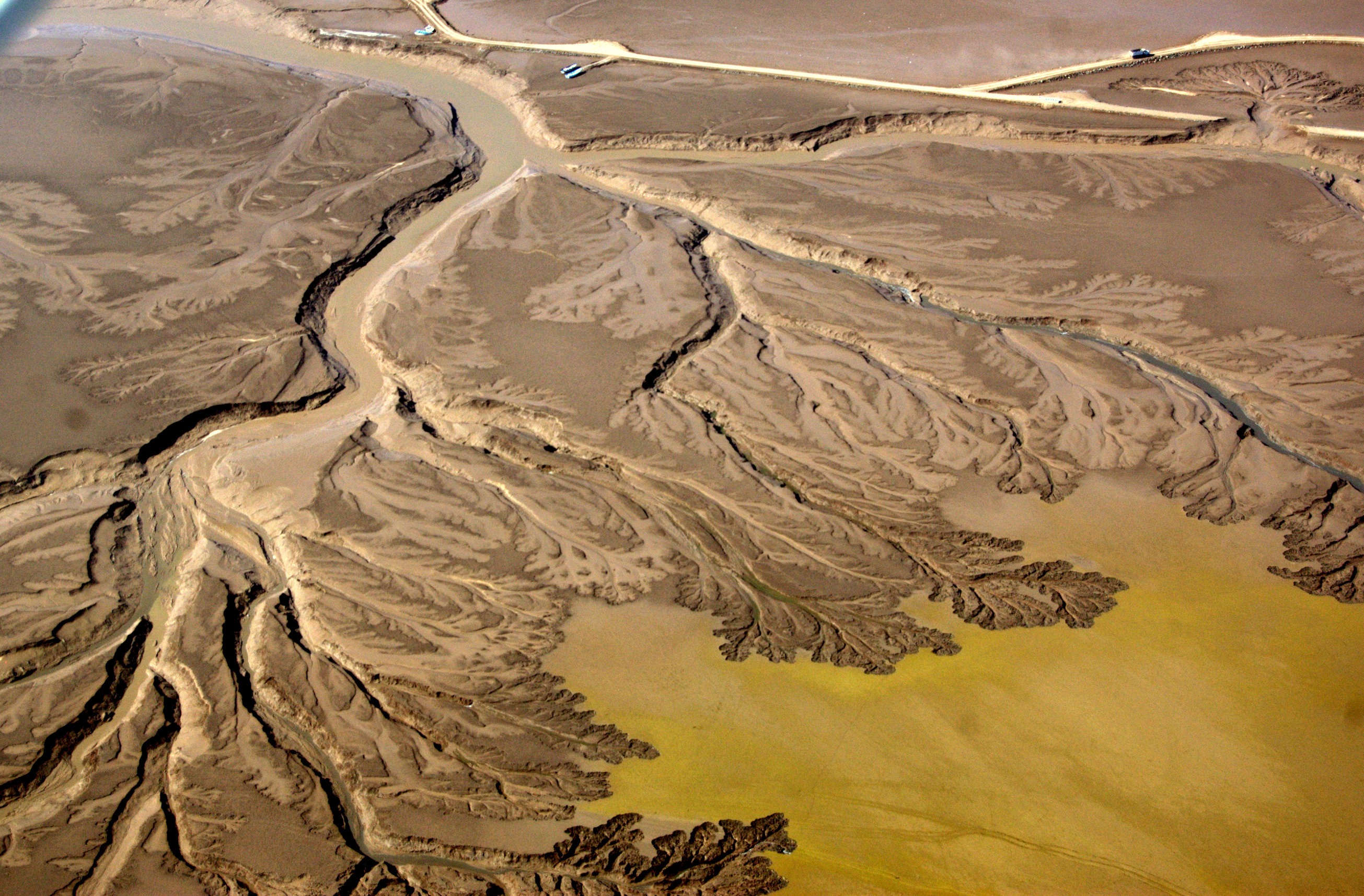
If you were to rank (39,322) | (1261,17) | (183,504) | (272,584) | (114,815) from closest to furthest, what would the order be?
(114,815) → (272,584) → (183,504) → (39,322) → (1261,17)

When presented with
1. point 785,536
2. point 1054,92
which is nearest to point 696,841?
point 785,536

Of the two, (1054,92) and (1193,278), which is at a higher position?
(1054,92)

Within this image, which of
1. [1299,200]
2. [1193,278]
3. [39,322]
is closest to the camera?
[39,322]

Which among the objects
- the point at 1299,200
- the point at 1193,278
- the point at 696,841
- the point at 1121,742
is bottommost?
the point at 696,841

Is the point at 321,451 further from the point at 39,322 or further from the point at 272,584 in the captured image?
the point at 39,322

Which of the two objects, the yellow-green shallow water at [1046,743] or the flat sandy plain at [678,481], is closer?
the yellow-green shallow water at [1046,743]

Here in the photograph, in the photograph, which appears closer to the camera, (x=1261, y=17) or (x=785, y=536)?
(x=785, y=536)
